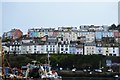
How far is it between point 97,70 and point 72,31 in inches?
321

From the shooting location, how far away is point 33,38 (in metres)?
21.2

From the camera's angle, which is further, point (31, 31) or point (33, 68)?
point (31, 31)

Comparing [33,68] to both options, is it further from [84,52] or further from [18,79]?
[84,52]

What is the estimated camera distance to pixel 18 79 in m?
7.02

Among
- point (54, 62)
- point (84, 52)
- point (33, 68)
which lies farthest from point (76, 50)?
point (33, 68)

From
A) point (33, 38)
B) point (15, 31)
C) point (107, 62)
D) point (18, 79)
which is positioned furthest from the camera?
point (15, 31)

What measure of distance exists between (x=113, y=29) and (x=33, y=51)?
6711mm

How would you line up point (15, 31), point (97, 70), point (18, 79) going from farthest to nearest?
1. point (15, 31)
2. point (97, 70)
3. point (18, 79)

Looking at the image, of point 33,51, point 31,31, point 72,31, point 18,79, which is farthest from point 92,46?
point 18,79

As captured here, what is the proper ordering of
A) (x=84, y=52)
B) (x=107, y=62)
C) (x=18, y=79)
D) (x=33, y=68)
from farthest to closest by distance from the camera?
(x=84, y=52) → (x=107, y=62) → (x=33, y=68) → (x=18, y=79)

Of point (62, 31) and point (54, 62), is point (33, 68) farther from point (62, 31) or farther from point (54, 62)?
point (62, 31)

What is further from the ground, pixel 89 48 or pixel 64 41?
pixel 64 41

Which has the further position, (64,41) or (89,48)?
(64,41)

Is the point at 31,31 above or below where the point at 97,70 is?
above
